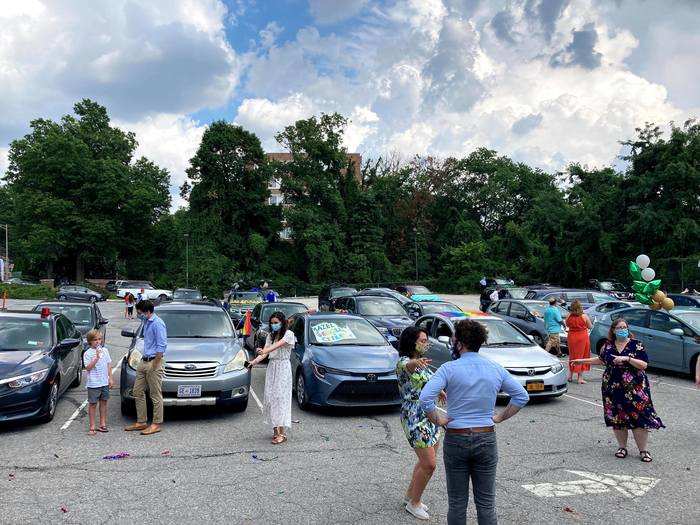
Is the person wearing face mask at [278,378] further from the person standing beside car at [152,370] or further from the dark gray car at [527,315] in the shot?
the dark gray car at [527,315]

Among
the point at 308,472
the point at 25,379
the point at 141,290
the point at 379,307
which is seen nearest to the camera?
the point at 308,472

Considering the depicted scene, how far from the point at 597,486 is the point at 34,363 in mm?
7163

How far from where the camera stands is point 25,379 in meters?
7.50

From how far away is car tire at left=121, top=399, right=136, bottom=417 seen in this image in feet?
27.2

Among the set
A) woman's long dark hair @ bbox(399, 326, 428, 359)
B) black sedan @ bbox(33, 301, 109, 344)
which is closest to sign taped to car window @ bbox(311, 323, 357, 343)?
woman's long dark hair @ bbox(399, 326, 428, 359)

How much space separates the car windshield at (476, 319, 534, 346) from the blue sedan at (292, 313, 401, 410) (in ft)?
7.04

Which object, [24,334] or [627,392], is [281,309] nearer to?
[24,334]

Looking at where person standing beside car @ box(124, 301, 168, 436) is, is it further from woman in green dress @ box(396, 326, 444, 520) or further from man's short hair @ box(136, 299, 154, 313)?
woman in green dress @ box(396, 326, 444, 520)

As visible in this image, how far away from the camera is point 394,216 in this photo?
70.1 metres

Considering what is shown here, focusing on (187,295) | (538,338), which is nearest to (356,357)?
(538,338)

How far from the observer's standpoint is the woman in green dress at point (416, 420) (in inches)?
185

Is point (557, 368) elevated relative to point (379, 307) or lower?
lower

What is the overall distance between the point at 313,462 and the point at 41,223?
53.2m

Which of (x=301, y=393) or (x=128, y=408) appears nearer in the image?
(x=128, y=408)
